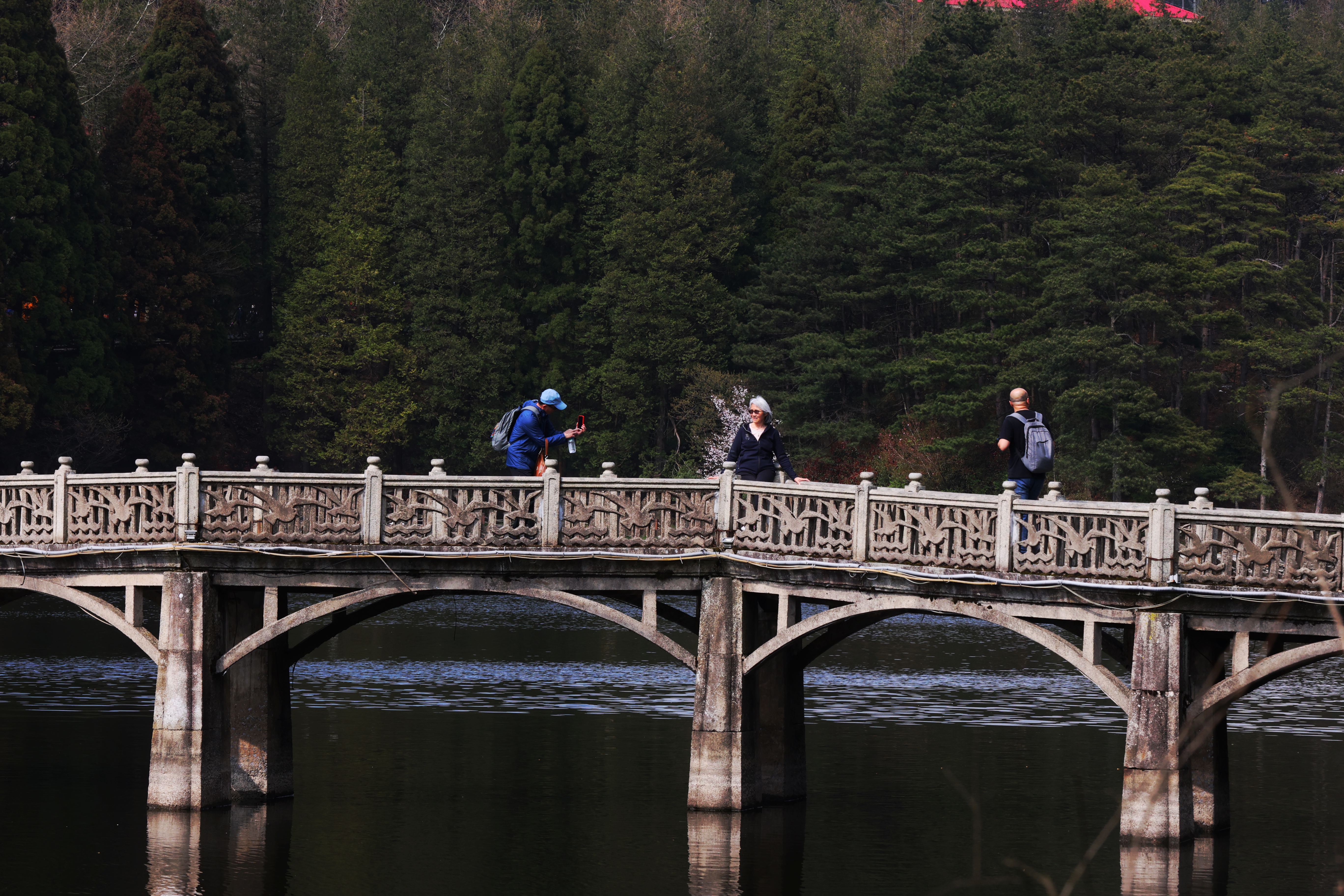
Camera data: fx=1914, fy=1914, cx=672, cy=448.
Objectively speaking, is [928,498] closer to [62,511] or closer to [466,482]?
[466,482]

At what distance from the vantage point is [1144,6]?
120 m

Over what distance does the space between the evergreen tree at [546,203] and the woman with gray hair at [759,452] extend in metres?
50.5

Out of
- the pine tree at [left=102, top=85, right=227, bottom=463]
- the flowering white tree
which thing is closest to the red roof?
the flowering white tree

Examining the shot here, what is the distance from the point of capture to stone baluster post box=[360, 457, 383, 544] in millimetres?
22453

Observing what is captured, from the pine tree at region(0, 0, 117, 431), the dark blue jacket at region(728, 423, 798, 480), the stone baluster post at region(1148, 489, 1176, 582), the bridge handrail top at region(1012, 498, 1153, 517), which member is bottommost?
the stone baluster post at region(1148, 489, 1176, 582)

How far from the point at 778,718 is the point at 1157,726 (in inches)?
219

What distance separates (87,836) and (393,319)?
51.1m

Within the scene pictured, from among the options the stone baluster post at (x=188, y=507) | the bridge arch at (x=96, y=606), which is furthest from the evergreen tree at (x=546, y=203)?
the stone baluster post at (x=188, y=507)

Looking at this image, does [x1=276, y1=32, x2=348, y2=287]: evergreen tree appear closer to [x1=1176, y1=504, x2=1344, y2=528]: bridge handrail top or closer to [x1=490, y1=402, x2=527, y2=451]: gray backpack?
[x1=490, y1=402, x2=527, y2=451]: gray backpack

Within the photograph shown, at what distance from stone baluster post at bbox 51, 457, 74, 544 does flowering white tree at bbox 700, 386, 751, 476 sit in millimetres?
43271

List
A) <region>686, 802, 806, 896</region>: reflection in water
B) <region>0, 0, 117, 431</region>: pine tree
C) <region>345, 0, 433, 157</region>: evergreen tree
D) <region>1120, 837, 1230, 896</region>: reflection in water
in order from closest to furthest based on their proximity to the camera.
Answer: <region>1120, 837, 1230, 896</region>: reflection in water, <region>686, 802, 806, 896</region>: reflection in water, <region>0, 0, 117, 431</region>: pine tree, <region>345, 0, 433, 157</region>: evergreen tree

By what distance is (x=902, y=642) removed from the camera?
4594 cm

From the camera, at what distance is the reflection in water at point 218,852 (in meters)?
21.0

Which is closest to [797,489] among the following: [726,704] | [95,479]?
[726,704]
